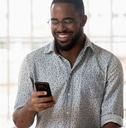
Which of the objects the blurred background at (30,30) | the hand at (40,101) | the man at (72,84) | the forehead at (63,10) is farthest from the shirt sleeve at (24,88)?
the blurred background at (30,30)

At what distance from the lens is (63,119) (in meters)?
1.38

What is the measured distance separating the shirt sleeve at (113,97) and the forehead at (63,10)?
0.27 meters

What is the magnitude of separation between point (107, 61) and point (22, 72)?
1.22 ft

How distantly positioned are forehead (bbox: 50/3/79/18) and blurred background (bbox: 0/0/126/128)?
1088 millimetres

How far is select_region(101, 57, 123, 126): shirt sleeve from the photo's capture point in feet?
4.45

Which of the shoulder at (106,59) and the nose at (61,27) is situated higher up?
the nose at (61,27)

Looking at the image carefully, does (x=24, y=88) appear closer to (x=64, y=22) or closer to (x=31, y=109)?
A: (x=31, y=109)

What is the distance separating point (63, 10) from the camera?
137 centimetres

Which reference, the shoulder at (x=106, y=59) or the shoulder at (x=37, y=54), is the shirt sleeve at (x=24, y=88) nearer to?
the shoulder at (x=37, y=54)

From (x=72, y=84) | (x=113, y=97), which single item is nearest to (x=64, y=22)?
(x=72, y=84)

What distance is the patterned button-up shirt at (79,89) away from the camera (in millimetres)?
1370

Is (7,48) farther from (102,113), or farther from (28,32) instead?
(102,113)

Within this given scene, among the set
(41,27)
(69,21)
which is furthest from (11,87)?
(69,21)

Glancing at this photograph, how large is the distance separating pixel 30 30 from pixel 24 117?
1275 mm
